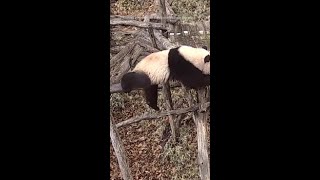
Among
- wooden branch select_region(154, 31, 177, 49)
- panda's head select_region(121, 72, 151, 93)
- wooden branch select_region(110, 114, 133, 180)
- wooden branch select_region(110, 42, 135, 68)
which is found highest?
wooden branch select_region(154, 31, 177, 49)

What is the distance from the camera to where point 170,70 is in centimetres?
264

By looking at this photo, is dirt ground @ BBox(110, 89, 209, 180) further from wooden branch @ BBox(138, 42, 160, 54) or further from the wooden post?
wooden branch @ BBox(138, 42, 160, 54)

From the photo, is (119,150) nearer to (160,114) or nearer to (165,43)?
(160,114)

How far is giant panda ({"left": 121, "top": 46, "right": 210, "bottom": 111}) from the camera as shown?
262 centimetres

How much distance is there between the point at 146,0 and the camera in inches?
103

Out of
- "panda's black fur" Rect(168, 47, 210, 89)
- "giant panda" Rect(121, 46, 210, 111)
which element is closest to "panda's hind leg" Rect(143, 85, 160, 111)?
"giant panda" Rect(121, 46, 210, 111)

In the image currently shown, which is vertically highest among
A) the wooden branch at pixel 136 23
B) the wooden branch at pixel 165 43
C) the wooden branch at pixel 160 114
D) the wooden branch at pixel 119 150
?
the wooden branch at pixel 136 23

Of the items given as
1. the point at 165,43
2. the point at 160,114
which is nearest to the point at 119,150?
the point at 160,114

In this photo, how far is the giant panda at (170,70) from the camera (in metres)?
2.62

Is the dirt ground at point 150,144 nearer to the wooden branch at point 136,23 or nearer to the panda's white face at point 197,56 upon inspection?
the wooden branch at point 136,23

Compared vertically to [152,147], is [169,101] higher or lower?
higher

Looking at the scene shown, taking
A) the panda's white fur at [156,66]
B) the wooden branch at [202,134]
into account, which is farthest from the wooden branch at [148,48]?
the wooden branch at [202,134]

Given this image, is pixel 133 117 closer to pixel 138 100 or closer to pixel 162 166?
pixel 138 100

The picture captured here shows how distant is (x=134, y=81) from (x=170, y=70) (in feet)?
0.59
